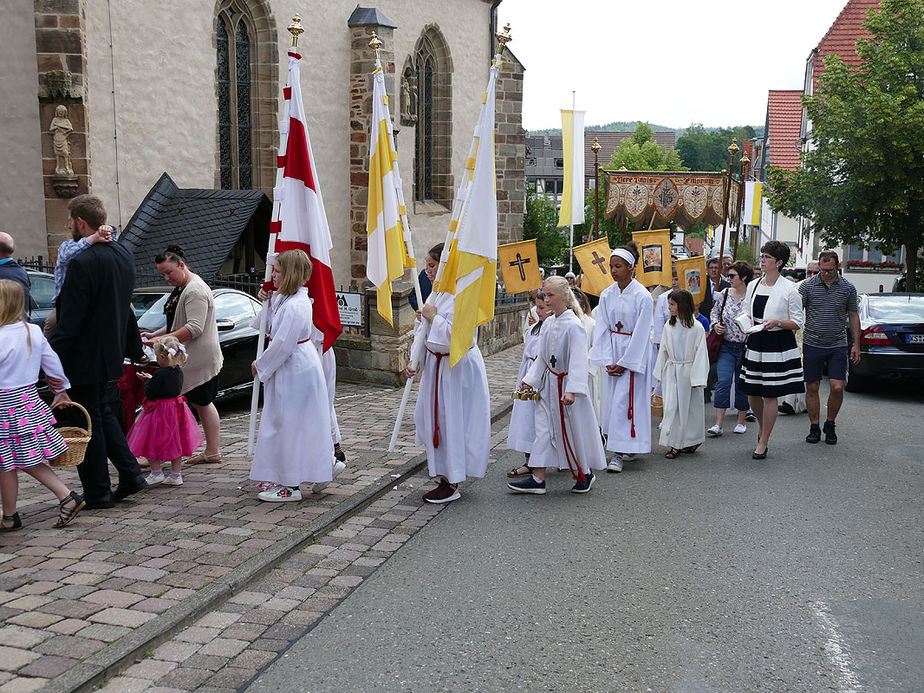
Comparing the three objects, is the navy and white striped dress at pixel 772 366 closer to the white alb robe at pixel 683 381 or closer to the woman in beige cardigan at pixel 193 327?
the white alb robe at pixel 683 381

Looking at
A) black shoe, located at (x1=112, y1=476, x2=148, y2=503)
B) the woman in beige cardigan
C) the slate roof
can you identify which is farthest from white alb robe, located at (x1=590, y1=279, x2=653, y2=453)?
the slate roof

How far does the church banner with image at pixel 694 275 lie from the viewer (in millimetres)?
11047

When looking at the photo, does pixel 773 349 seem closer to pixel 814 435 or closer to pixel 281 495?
pixel 814 435

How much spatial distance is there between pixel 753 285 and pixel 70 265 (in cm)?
663

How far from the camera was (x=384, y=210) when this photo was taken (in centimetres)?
903

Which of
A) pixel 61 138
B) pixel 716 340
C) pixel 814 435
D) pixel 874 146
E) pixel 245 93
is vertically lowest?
pixel 814 435

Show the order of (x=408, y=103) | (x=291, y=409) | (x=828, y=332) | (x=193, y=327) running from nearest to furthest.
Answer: (x=291, y=409), (x=193, y=327), (x=828, y=332), (x=408, y=103)

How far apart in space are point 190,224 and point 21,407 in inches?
367

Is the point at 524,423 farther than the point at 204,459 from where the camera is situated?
No

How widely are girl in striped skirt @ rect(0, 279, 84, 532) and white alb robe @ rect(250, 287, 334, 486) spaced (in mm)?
1404

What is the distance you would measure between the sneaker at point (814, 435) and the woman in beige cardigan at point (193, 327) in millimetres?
6078

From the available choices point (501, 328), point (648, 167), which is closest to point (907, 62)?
point (501, 328)

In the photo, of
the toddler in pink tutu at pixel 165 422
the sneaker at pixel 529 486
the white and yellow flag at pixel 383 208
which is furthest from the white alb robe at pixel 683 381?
the toddler in pink tutu at pixel 165 422

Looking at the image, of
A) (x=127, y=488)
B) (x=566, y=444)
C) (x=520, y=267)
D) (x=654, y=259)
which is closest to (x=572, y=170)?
(x=654, y=259)
